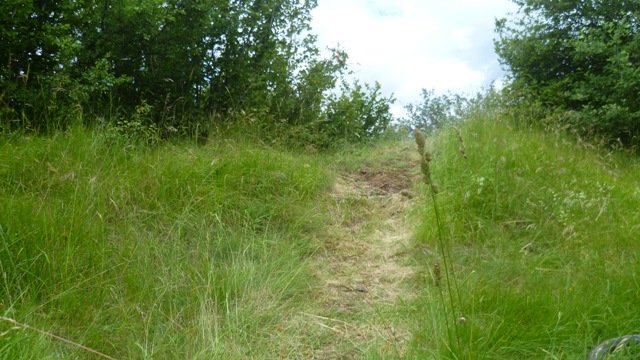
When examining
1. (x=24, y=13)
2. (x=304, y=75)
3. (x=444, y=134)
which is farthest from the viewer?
(x=304, y=75)

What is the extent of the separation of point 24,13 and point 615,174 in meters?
5.44

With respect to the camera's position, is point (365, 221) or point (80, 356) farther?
point (365, 221)

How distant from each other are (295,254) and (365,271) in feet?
1.57

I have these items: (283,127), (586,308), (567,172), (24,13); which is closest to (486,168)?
(567,172)

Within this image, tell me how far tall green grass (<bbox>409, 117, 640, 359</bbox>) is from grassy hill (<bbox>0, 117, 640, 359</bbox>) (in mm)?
13

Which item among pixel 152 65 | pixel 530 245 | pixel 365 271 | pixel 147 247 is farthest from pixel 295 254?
pixel 152 65

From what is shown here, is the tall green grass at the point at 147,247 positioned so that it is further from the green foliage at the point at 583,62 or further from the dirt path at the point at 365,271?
the green foliage at the point at 583,62

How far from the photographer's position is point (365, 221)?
457cm

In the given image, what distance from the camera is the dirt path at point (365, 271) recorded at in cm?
282

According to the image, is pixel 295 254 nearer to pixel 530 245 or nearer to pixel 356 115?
pixel 530 245

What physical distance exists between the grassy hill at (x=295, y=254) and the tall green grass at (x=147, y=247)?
0.04 feet

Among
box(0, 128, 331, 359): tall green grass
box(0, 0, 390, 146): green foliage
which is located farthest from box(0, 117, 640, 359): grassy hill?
box(0, 0, 390, 146): green foliage

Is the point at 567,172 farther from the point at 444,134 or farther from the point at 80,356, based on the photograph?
the point at 80,356

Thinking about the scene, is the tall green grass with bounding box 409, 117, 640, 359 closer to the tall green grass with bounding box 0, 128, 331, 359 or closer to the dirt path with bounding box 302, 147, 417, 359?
the dirt path with bounding box 302, 147, 417, 359
